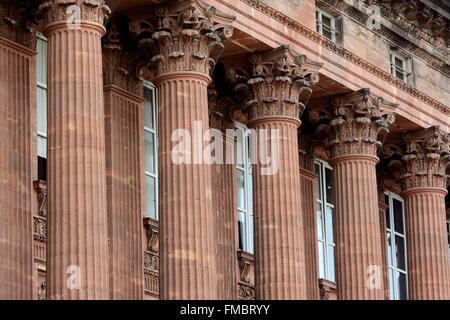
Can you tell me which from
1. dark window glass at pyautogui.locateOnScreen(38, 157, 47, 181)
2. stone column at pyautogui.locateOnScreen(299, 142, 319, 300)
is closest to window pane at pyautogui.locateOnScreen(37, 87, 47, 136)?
dark window glass at pyautogui.locateOnScreen(38, 157, 47, 181)

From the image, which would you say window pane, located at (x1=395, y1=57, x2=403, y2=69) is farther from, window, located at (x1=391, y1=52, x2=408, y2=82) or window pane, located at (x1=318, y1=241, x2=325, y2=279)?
window pane, located at (x1=318, y1=241, x2=325, y2=279)

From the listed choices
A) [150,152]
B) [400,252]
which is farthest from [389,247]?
[150,152]

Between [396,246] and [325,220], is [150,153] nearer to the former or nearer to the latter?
[325,220]

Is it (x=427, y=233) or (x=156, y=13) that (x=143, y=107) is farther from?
(x=427, y=233)

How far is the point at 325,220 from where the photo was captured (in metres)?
59.5

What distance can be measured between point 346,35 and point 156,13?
939 cm

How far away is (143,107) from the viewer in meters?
51.2

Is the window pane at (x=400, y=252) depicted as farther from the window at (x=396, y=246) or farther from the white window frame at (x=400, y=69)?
the white window frame at (x=400, y=69)

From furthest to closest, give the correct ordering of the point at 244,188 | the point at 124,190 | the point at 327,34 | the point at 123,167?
1. the point at 244,188
2. the point at 327,34
3. the point at 123,167
4. the point at 124,190

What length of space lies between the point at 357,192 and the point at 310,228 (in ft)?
12.7

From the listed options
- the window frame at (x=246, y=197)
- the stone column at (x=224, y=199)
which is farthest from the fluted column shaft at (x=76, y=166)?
the window frame at (x=246, y=197)

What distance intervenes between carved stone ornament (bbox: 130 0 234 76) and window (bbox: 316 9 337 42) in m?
7.12

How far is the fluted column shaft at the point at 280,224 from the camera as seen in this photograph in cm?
4969

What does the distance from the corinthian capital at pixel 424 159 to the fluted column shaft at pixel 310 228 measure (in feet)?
10.2
